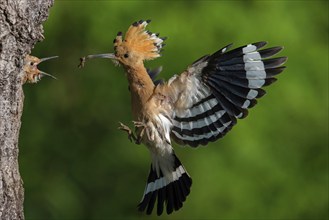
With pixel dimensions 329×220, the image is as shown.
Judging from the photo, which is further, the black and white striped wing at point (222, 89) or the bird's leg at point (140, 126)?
the bird's leg at point (140, 126)

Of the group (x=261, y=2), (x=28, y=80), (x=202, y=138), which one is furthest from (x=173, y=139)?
(x=261, y=2)

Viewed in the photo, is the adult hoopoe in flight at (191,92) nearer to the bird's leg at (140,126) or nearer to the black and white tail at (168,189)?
the bird's leg at (140,126)

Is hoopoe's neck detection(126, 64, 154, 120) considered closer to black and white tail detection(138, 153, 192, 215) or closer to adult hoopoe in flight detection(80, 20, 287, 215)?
adult hoopoe in flight detection(80, 20, 287, 215)

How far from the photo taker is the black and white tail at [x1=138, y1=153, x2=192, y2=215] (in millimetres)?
4508

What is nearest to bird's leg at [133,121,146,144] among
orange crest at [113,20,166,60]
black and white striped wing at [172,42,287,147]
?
black and white striped wing at [172,42,287,147]

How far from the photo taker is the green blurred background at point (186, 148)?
546cm

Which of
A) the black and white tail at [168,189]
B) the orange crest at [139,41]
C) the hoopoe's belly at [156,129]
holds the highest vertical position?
the orange crest at [139,41]

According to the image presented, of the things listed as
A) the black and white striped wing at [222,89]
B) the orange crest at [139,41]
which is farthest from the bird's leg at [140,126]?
the orange crest at [139,41]

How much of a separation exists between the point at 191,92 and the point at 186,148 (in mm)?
1445

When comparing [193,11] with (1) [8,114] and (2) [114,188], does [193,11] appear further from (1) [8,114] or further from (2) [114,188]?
(1) [8,114]

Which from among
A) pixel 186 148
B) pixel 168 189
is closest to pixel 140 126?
pixel 168 189

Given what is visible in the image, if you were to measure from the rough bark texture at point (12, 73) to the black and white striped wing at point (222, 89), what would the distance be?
806mm

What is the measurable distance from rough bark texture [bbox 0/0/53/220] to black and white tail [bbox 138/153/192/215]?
46.1 inches

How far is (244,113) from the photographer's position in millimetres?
3980
